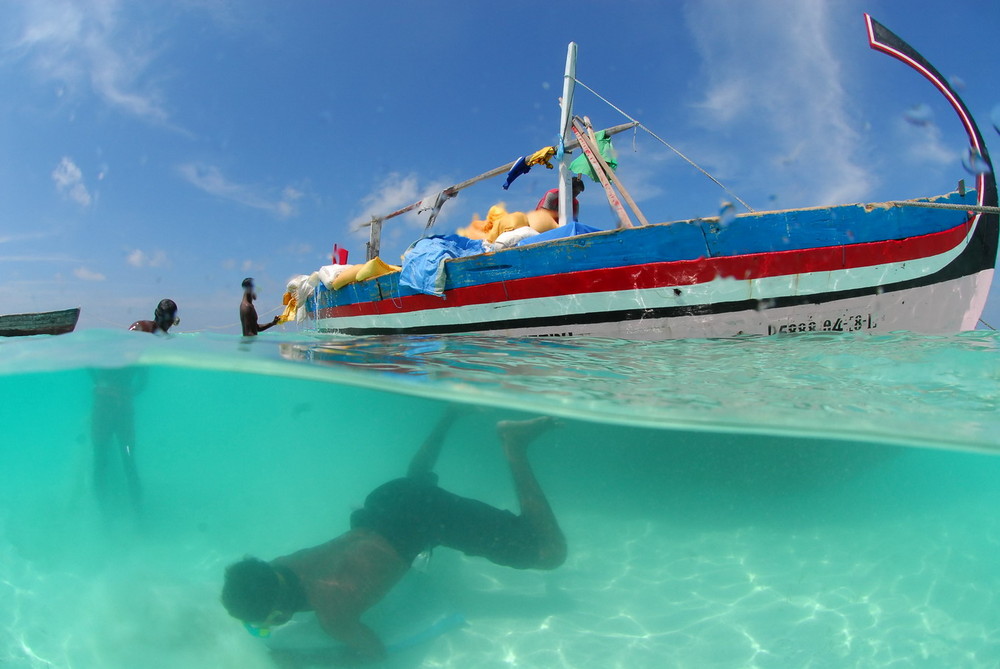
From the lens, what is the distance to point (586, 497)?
20.9 ft

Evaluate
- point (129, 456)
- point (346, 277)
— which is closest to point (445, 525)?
point (129, 456)

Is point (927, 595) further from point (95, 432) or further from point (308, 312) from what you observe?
point (308, 312)

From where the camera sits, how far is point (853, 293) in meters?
6.04

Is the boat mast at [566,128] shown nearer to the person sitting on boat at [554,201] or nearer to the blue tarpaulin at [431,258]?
the person sitting on boat at [554,201]

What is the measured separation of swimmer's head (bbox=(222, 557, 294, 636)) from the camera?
157 inches

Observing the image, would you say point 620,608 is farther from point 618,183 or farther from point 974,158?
point 974,158

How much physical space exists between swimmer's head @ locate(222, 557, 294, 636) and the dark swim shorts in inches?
30.8

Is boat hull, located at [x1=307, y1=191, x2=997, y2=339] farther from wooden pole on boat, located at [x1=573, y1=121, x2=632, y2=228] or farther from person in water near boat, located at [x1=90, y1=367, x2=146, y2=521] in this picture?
person in water near boat, located at [x1=90, y1=367, x2=146, y2=521]

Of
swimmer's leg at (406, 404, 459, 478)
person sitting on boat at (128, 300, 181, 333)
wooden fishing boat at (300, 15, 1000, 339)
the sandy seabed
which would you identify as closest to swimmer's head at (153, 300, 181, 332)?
person sitting on boat at (128, 300, 181, 333)

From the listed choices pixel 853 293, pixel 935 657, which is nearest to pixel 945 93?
pixel 853 293

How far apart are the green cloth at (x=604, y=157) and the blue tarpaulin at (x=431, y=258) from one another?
2431 millimetres

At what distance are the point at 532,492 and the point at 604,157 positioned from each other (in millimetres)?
6329

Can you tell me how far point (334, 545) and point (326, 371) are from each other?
195cm

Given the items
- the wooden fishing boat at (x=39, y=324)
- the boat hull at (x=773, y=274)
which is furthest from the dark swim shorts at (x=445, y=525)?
the wooden fishing boat at (x=39, y=324)
